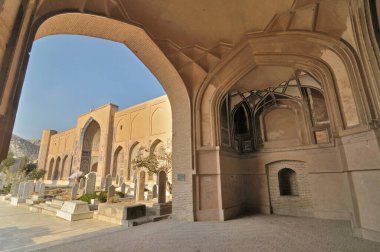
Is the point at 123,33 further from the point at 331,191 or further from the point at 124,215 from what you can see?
the point at 331,191

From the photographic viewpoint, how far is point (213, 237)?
4.93 meters

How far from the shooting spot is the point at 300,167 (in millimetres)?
8047

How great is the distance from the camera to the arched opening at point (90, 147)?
2878cm

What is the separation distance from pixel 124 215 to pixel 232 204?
3849 mm

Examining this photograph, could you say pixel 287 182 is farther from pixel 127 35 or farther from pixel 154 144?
pixel 154 144

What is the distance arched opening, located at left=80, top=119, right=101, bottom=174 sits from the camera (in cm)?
2878

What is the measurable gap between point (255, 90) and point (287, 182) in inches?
164

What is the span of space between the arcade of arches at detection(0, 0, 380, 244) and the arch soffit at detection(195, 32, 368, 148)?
1.3 inches

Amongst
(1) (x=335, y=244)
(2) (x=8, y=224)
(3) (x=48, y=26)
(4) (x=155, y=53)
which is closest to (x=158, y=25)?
(4) (x=155, y=53)

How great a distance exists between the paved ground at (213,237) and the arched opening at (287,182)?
1.64m

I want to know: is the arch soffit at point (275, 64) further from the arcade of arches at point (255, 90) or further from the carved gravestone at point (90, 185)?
the carved gravestone at point (90, 185)

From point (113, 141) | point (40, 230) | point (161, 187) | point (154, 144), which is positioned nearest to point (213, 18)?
point (161, 187)

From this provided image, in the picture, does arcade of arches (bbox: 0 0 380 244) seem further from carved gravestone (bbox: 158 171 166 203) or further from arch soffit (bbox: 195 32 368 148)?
carved gravestone (bbox: 158 171 166 203)

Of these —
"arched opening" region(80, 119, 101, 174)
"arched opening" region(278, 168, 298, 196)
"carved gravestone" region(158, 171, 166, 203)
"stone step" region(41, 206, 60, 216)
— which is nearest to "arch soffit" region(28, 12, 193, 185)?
"carved gravestone" region(158, 171, 166, 203)
